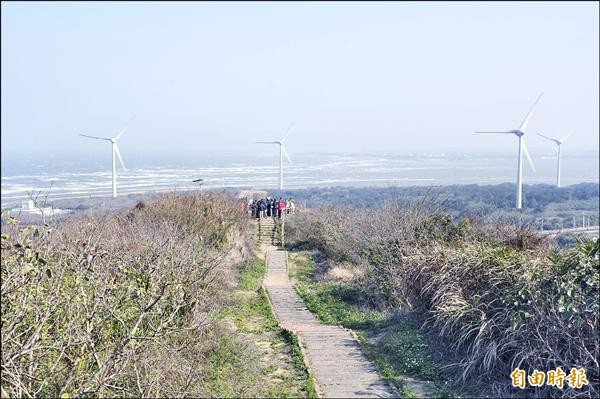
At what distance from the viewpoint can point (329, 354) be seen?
36.3 ft

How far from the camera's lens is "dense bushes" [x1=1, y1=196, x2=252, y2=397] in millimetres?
6621

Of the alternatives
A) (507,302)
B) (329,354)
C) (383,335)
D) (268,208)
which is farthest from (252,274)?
(268,208)

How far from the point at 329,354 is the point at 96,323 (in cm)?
481

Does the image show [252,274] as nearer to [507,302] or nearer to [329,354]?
[329,354]

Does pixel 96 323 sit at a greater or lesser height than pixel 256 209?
greater

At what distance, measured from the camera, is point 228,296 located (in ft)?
54.4

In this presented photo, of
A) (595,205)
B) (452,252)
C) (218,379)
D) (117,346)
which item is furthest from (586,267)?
(595,205)

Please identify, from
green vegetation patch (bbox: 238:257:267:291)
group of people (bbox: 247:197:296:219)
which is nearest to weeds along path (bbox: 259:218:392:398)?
green vegetation patch (bbox: 238:257:267:291)

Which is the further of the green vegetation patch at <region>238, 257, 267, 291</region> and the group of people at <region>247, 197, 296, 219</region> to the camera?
the group of people at <region>247, 197, 296, 219</region>

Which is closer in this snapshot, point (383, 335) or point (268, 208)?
point (383, 335)

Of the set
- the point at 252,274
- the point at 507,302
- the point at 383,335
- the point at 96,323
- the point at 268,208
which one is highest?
the point at 96,323

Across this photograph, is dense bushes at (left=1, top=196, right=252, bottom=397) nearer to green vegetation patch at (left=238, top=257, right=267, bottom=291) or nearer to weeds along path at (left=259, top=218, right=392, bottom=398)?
weeds along path at (left=259, top=218, right=392, bottom=398)

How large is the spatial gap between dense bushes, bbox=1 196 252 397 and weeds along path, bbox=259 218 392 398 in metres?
1.87

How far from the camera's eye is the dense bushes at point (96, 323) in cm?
662
